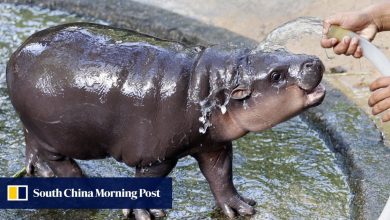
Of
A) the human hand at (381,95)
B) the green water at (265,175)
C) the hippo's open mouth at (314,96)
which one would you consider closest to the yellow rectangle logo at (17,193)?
the green water at (265,175)

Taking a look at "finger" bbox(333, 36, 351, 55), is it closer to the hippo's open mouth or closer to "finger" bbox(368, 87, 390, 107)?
"finger" bbox(368, 87, 390, 107)

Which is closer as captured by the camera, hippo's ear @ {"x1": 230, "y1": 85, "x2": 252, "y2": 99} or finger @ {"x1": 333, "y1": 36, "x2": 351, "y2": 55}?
hippo's ear @ {"x1": 230, "y1": 85, "x2": 252, "y2": 99}

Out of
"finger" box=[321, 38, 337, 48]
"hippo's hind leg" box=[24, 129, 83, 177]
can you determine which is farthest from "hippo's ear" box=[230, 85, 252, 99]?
"hippo's hind leg" box=[24, 129, 83, 177]

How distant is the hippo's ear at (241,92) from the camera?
3176 millimetres

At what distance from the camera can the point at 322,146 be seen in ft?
14.6

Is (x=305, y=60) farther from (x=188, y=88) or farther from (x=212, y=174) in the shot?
(x=212, y=174)

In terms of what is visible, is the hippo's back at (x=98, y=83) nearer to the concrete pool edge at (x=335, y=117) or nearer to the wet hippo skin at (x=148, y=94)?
the wet hippo skin at (x=148, y=94)

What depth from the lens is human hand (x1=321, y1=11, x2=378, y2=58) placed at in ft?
11.4

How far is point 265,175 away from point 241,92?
40.1 inches

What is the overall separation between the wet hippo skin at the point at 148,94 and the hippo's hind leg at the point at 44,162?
4.2 inches

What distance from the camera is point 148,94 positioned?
327cm

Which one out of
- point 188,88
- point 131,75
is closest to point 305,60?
point 188,88

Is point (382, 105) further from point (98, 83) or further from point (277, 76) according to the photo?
point (98, 83)

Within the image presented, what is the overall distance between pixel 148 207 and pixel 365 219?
40.7 inches
